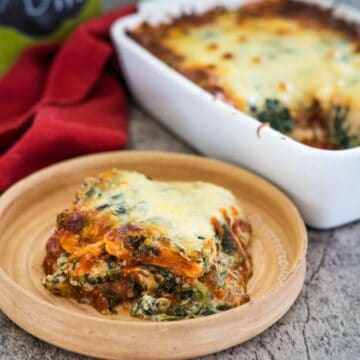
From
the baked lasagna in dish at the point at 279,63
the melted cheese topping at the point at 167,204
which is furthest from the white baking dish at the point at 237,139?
the melted cheese topping at the point at 167,204

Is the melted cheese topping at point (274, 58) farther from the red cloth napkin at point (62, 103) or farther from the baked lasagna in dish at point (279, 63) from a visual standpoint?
the red cloth napkin at point (62, 103)

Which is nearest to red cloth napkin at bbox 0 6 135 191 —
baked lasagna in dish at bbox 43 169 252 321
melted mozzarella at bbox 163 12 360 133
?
melted mozzarella at bbox 163 12 360 133

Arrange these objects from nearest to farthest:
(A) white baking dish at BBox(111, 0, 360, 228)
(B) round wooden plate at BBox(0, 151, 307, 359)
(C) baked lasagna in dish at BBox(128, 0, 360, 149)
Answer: (B) round wooden plate at BBox(0, 151, 307, 359) → (A) white baking dish at BBox(111, 0, 360, 228) → (C) baked lasagna in dish at BBox(128, 0, 360, 149)

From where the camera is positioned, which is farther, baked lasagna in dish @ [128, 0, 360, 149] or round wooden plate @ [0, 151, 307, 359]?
baked lasagna in dish @ [128, 0, 360, 149]

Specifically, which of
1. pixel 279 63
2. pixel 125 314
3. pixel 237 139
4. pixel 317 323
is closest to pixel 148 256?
pixel 125 314

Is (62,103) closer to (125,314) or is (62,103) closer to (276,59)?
(276,59)

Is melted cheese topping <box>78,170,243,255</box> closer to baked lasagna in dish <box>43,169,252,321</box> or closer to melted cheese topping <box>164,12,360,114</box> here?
baked lasagna in dish <box>43,169,252,321</box>
